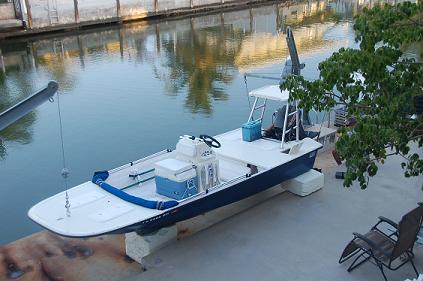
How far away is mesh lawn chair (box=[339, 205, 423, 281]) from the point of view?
636 cm

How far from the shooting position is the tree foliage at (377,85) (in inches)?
213

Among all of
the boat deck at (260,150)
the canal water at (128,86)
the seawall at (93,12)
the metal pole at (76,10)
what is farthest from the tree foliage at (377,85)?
the metal pole at (76,10)

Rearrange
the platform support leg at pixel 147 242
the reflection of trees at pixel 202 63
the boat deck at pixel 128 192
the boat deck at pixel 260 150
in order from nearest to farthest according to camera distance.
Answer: the boat deck at pixel 128 192, the platform support leg at pixel 147 242, the boat deck at pixel 260 150, the reflection of trees at pixel 202 63

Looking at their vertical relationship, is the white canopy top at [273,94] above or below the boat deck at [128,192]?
above

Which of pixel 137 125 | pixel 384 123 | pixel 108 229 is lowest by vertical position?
pixel 137 125

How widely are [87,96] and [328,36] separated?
16422 mm

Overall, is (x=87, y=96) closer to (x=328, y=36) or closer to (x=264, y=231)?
(x=264, y=231)

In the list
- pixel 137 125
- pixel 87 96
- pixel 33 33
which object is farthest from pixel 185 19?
pixel 137 125

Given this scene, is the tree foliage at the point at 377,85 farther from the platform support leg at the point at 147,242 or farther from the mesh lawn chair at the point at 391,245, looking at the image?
the platform support leg at the point at 147,242

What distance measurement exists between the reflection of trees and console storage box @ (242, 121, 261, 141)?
8.16 metres

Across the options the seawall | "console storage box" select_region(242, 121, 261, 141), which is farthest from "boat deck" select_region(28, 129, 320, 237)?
the seawall

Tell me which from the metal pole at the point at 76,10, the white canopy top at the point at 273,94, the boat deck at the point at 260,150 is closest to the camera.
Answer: the boat deck at the point at 260,150

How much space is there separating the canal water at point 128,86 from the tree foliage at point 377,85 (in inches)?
299

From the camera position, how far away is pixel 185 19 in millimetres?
41344
